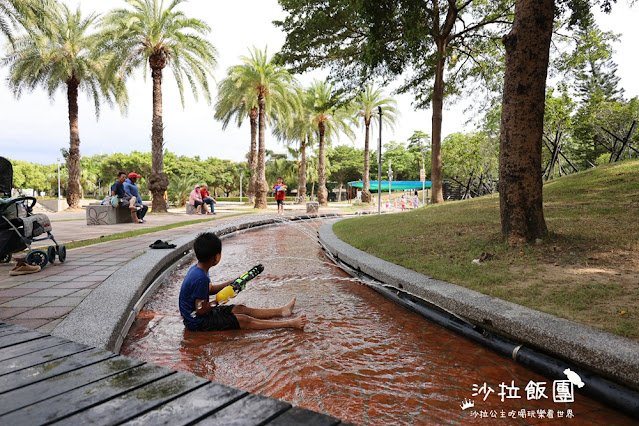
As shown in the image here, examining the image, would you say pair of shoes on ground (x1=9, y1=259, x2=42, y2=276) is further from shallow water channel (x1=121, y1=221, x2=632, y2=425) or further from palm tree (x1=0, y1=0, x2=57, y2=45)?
palm tree (x1=0, y1=0, x2=57, y2=45)

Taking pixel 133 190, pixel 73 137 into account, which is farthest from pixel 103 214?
pixel 73 137

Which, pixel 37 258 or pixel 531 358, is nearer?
pixel 531 358

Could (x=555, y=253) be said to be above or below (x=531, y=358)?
above

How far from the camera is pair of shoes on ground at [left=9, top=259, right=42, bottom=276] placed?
5.01 m

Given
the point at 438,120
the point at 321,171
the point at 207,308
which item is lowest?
the point at 207,308

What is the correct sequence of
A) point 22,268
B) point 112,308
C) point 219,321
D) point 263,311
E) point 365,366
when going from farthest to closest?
point 22,268, point 263,311, point 219,321, point 112,308, point 365,366

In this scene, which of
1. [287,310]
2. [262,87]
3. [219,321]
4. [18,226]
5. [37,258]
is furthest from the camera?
[262,87]

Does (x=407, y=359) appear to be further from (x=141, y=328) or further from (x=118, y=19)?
(x=118, y=19)

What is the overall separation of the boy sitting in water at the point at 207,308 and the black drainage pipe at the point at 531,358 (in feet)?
4.41

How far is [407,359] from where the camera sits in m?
3.03

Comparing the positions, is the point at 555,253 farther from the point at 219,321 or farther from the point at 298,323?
the point at 219,321

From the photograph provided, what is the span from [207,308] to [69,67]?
24340mm

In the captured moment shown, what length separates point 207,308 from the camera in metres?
3.46

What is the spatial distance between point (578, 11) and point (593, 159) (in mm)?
42915
